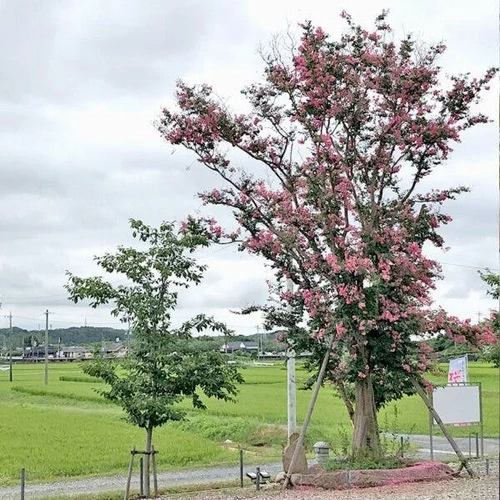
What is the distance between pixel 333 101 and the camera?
52.5 ft

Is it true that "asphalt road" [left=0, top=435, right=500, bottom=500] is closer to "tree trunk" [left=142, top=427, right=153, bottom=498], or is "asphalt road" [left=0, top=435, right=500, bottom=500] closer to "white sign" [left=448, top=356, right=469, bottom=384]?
"white sign" [left=448, top=356, right=469, bottom=384]

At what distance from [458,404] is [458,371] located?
142 cm

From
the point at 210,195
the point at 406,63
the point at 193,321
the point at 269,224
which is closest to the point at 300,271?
the point at 269,224

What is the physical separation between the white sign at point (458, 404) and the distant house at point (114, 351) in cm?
878

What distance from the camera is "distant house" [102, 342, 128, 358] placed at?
1396 cm

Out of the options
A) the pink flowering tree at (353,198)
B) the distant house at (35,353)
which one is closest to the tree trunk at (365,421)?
the pink flowering tree at (353,198)

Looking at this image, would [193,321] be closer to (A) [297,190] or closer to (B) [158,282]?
(B) [158,282]

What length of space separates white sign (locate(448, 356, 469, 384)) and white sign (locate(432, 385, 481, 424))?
2.67 feet

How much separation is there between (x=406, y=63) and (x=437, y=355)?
18.1 ft

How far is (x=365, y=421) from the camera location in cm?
1627

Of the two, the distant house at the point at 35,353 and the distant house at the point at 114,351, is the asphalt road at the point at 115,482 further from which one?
the distant house at the point at 35,353

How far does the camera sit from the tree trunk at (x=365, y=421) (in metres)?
16.2

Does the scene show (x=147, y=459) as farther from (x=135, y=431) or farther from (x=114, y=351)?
(x=135, y=431)

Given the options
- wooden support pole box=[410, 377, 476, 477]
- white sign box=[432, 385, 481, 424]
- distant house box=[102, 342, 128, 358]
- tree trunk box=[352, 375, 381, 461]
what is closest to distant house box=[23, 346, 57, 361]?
white sign box=[432, 385, 481, 424]
